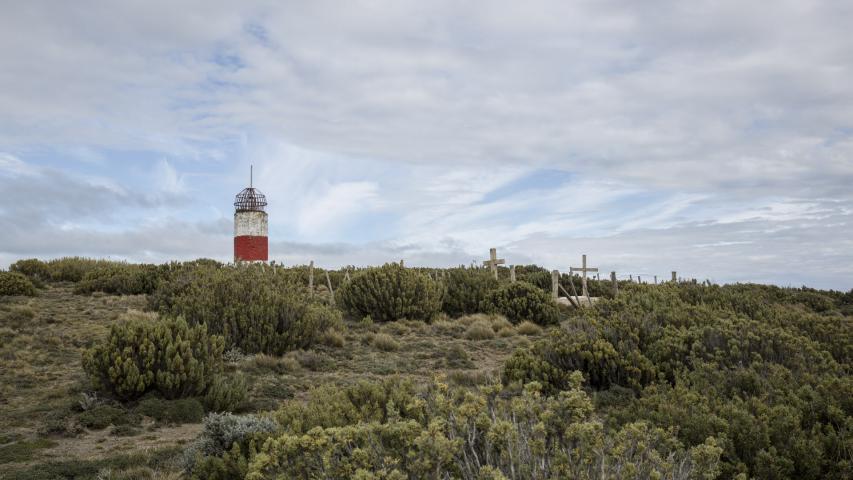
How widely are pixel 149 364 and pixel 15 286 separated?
1426cm

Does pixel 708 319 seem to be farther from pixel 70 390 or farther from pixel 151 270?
pixel 151 270

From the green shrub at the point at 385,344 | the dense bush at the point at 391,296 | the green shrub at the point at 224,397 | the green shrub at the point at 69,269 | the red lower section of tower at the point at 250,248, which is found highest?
the red lower section of tower at the point at 250,248

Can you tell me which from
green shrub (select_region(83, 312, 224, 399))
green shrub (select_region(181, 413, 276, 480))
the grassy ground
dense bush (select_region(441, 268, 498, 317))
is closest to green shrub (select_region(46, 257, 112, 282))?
the grassy ground

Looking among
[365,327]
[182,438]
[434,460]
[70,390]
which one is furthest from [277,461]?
[365,327]

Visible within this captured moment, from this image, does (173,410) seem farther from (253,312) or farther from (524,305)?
(524,305)

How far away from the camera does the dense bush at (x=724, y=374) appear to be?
5449 mm

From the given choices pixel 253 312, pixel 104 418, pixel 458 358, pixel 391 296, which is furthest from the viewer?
pixel 391 296

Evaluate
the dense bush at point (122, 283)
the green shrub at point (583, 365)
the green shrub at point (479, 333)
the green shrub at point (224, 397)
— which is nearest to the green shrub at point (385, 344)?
the green shrub at point (479, 333)

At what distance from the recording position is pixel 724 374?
7559 millimetres

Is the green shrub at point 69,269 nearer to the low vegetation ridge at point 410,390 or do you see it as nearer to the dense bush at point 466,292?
the low vegetation ridge at point 410,390

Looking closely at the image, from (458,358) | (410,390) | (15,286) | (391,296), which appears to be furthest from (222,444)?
(15,286)

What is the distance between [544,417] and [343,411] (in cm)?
292

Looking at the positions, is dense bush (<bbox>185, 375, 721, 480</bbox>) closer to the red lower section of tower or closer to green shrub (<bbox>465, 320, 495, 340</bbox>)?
green shrub (<bbox>465, 320, 495, 340</bbox>)

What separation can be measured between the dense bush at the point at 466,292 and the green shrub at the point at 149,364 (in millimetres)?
12562
